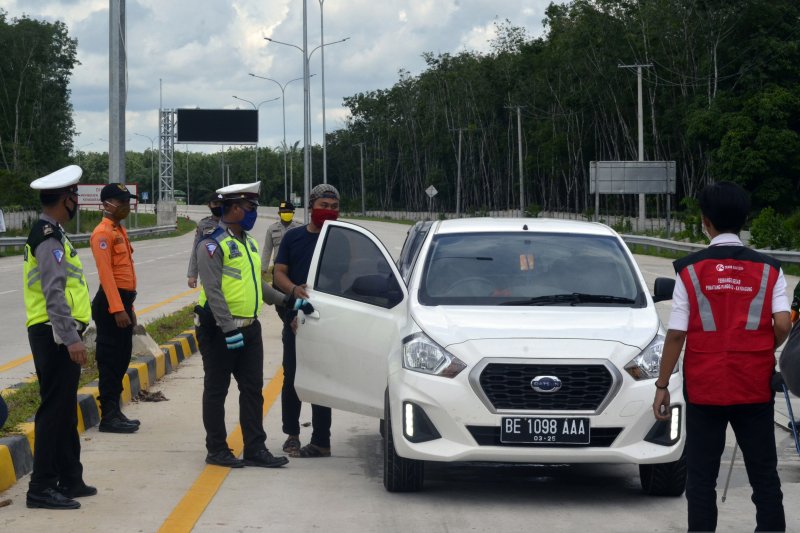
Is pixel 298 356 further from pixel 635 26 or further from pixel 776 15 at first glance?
pixel 635 26

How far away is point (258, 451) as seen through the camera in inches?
330

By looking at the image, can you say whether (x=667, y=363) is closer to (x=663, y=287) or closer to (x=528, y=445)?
(x=663, y=287)

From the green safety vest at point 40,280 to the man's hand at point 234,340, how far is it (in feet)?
3.78

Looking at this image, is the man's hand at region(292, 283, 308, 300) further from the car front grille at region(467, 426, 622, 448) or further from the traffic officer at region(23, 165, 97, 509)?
the car front grille at region(467, 426, 622, 448)

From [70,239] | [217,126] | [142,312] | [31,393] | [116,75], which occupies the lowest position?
[142,312]

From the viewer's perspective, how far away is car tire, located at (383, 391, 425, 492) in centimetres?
740

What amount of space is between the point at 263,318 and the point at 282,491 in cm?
1276

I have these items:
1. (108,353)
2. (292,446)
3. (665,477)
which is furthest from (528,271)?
(108,353)

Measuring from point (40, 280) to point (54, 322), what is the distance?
0.28 metres

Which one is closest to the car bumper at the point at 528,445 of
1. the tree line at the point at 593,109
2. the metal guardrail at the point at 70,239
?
the metal guardrail at the point at 70,239

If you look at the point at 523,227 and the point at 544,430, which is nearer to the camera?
the point at 544,430

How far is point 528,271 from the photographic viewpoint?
8195mm

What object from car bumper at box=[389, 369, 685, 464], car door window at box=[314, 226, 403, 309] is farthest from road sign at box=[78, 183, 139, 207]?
car bumper at box=[389, 369, 685, 464]

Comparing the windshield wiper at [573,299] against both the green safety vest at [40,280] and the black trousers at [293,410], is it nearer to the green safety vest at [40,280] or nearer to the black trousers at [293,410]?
the black trousers at [293,410]
